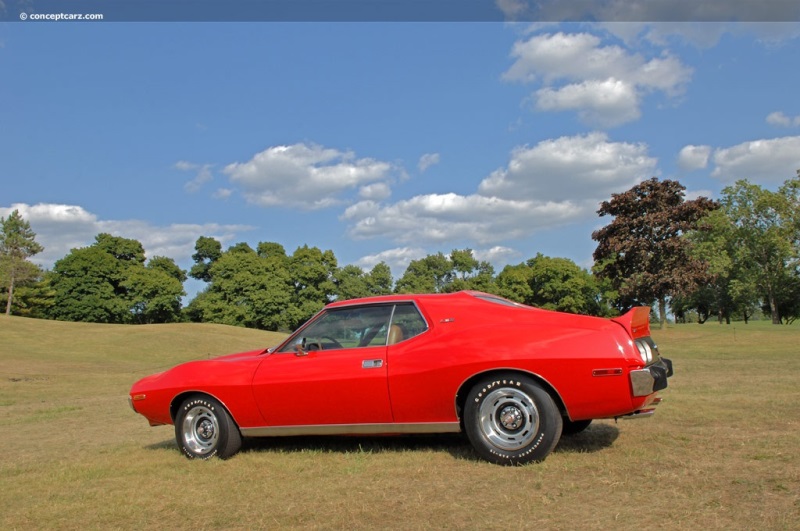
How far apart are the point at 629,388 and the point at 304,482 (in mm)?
2827

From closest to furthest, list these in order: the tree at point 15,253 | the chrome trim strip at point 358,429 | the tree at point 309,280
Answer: the chrome trim strip at point 358,429 < the tree at point 15,253 < the tree at point 309,280

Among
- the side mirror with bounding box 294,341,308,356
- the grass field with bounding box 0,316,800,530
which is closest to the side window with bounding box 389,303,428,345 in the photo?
the side mirror with bounding box 294,341,308,356

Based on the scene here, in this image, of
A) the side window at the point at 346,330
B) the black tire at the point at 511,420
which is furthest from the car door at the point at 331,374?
the black tire at the point at 511,420

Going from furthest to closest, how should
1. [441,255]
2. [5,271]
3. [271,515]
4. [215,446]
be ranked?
[441,255] < [5,271] < [215,446] < [271,515]

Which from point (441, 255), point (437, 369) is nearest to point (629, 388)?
point (437, 369)

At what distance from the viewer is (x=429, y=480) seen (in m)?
5.10

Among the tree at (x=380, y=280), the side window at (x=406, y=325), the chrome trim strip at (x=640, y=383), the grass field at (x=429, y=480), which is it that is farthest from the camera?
the tree at (x=380, y=280)

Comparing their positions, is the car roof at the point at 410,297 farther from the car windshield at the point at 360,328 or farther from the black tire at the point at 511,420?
the black tire at the point at 511,420

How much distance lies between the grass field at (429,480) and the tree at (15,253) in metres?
63.5

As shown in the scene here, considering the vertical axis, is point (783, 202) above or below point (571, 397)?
above

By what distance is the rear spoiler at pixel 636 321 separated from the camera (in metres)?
5.52

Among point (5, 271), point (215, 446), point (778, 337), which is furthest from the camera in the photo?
point (5, 271)

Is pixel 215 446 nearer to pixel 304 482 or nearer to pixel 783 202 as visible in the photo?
pixel 304 482

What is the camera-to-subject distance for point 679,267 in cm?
4328
